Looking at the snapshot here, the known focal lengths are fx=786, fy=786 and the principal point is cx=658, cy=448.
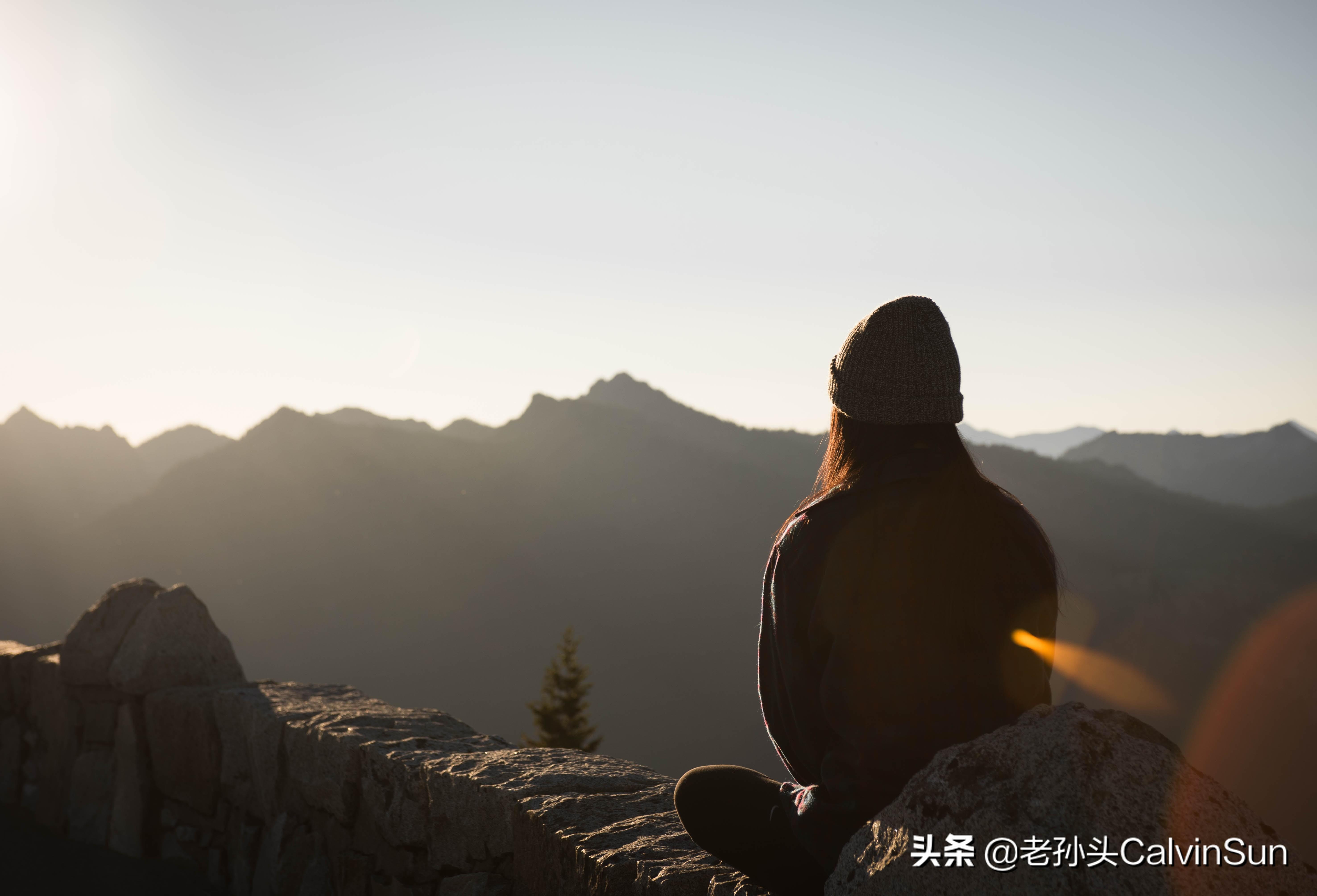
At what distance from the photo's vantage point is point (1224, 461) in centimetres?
13250

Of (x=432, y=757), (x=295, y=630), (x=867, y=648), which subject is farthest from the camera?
(x=295, y=630)

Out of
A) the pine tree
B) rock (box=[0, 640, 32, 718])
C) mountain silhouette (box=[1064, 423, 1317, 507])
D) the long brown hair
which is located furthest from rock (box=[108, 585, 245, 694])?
mountain silhouette (box=[1064, 423, 1317, 507])

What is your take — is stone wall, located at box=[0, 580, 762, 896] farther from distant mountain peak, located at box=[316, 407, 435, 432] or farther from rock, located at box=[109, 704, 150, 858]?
distant mountain peak, located at box=[316, 407, 435, 432]

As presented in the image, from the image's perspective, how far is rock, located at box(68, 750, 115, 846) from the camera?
13.7ft

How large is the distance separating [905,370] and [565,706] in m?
28.7

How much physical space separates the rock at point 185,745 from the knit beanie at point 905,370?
371cm

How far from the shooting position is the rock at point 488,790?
2562 mm

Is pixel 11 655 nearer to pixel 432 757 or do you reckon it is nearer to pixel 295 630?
pixel 432 757

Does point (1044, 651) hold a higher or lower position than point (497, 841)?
higher

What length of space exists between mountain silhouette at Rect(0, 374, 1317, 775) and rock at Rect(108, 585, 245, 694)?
192 feet

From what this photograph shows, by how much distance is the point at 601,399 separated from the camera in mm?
136125

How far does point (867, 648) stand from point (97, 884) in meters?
3.92

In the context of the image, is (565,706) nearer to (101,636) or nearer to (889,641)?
(101,636)

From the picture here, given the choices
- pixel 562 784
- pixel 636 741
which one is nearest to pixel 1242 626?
pixel 636 741
